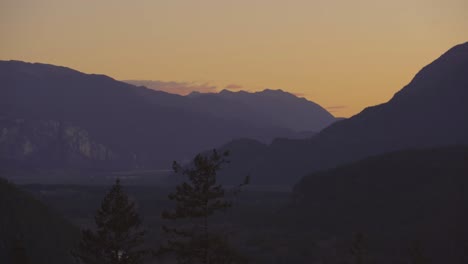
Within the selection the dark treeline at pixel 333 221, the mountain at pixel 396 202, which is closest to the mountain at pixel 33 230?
the dark treeline at pixel 333 221

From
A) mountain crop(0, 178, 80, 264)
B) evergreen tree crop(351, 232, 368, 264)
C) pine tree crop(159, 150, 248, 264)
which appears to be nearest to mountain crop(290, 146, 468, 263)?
evergreen tree crop(351, 232, 368, 264)

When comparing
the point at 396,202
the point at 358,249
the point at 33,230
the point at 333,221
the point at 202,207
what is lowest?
the point at 333,221

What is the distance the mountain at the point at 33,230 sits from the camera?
70625mm

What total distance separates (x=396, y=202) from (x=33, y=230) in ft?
193

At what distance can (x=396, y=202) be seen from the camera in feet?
365

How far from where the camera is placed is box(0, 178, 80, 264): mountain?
232 ft

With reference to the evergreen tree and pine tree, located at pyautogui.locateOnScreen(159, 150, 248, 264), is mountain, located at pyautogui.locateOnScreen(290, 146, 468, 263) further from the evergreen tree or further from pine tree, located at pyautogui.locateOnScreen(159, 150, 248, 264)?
pine tree, located at pyautogui.locateOnScreen(159, 150, 248, 264)

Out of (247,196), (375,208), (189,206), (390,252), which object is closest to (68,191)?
(247,196)

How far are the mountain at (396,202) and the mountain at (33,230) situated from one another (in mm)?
38591

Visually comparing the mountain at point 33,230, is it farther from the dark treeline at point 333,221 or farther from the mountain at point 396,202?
the mountain at point 396,202

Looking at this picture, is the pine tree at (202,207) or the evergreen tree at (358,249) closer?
the pine tree at (202,207)

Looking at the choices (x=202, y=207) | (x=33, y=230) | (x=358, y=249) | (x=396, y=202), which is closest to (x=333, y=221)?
(x=396, y=202)

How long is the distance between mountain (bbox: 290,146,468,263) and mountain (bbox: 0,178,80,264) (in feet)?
127

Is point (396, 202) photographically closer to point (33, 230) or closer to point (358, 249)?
point (358, 249)
